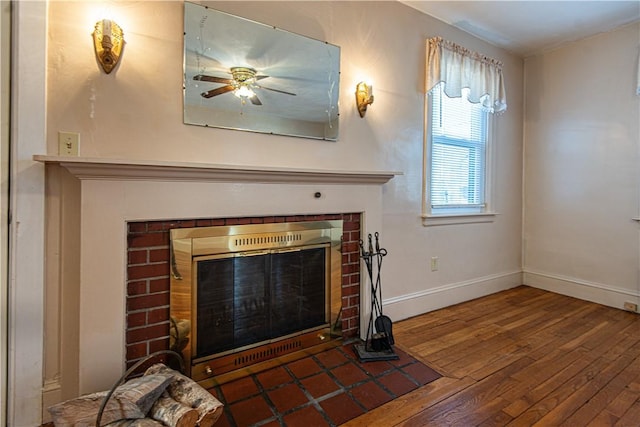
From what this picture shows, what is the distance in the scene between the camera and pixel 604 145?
3029 millimetres

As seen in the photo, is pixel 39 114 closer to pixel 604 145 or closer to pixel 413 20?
pixel 413 20

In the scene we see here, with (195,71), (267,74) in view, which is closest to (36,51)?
(195,71)

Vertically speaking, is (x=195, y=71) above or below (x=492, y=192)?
above

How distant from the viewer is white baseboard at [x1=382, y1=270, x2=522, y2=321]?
104 inches

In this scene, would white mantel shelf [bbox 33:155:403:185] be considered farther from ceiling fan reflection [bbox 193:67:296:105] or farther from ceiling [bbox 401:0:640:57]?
ceiling [bbox 401:0:640:57]

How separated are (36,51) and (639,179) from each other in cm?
434

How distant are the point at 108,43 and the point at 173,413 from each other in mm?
1674

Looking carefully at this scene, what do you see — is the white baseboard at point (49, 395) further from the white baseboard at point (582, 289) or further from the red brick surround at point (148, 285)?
the white baseboard at point (582, 289)

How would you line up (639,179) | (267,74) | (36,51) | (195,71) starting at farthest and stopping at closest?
(639,179) < (267,74) < (195,71) < (36,51)

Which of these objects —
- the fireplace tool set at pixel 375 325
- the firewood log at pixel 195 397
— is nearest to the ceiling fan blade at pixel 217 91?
the fireplace tool set at pixel 375 325

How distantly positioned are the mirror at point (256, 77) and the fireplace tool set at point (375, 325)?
2.81ft

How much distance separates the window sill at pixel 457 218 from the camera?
2812 mm

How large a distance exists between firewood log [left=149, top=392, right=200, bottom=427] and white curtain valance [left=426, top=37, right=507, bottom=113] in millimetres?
2740

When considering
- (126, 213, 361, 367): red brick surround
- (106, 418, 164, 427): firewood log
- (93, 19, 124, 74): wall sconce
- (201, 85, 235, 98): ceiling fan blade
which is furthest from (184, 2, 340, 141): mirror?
(106, 418, 164, 427): firewood log
